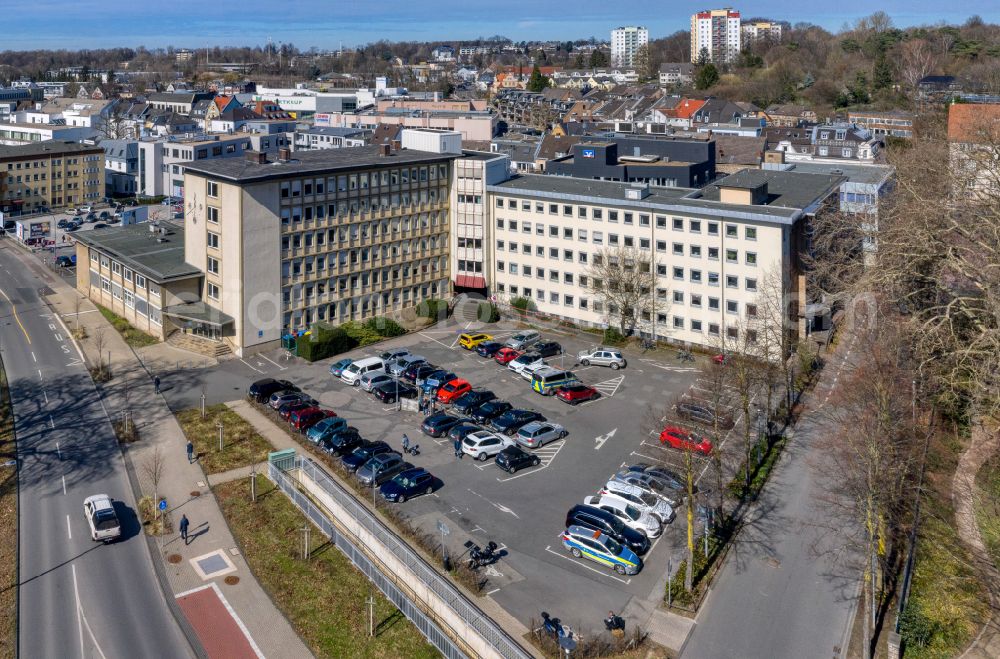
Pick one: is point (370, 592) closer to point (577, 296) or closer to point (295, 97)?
point (577, 296)

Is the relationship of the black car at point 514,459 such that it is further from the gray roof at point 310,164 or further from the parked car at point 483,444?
the gray roof at point 310,164

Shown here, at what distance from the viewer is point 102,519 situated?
30812 millimetres

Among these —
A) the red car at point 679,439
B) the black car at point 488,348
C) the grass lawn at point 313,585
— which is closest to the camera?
the grass lawn at point 313,585

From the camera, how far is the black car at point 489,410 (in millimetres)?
41344

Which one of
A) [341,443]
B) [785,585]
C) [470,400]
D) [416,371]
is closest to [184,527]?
[341,443]

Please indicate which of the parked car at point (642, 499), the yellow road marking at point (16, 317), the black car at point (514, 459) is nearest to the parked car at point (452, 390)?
the black car at point (514, 459)

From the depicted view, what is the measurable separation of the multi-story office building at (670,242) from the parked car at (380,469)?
67.8 ft

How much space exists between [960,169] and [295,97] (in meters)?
144

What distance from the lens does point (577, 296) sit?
56188mm

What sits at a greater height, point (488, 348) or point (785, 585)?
point (488, 348)

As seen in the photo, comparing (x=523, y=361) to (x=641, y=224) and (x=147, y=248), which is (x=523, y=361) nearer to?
(x=641, y=224)

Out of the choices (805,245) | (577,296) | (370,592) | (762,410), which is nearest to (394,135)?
(577,296)

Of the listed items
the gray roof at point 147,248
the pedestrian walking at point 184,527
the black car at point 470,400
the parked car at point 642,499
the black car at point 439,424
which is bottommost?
the pedestrian walking at point 184,527

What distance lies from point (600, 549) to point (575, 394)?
15.3 metres
